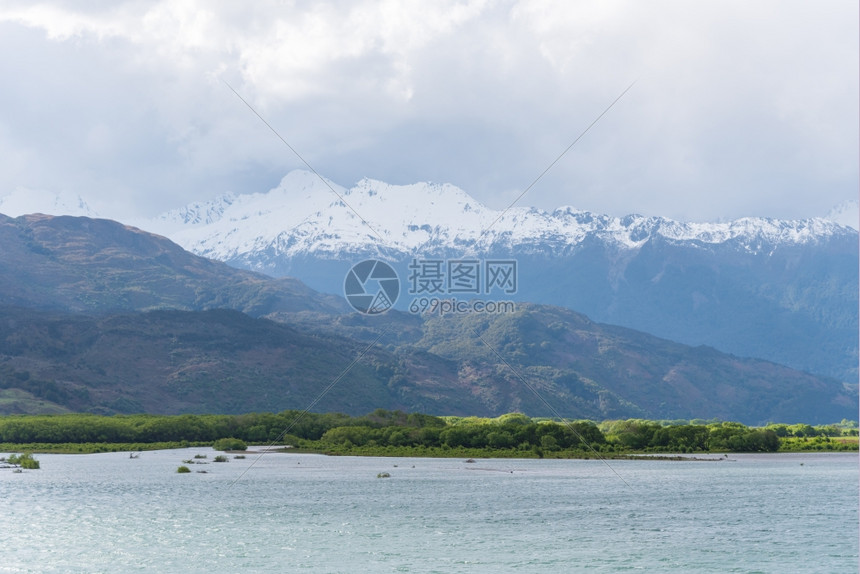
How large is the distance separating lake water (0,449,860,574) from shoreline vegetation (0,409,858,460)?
3166 centimetres

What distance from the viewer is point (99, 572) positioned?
148ft

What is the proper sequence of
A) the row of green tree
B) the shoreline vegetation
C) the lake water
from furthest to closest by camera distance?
the row of green tree
the shoreline vegetation
the lake water

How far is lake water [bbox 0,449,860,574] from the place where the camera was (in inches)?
1877

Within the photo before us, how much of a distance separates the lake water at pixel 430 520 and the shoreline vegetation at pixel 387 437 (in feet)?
104

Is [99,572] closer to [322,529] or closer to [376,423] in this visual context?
A: [322,529]

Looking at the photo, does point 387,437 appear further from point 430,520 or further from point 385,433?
point 430,520

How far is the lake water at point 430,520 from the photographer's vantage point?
47.7m

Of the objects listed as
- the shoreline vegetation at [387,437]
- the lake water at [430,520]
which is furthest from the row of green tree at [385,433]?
the lake water at [430,520]

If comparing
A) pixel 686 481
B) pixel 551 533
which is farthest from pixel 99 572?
pixel 686 481

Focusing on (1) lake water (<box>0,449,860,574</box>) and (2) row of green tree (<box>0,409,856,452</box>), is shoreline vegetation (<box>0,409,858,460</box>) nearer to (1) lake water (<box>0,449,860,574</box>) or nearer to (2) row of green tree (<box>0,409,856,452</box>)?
(2) row of green tree (<box>0,409,856,452</box>)

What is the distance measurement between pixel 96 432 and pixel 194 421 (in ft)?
51.3

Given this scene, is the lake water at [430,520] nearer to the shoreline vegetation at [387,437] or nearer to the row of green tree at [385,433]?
the shoreline vegetation at [387,437]

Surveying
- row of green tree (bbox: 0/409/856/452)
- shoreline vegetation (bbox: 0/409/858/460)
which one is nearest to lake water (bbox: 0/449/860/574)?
shoreline vegetation (bbox: 0/409/858/460)

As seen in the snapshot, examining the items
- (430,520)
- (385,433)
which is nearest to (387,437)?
(385,433)
